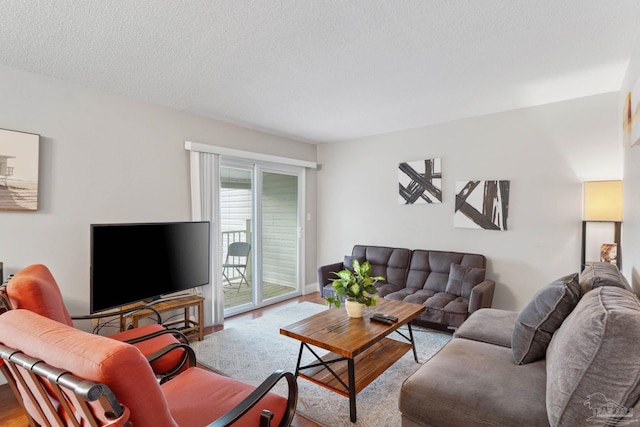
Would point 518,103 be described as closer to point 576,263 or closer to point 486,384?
point 576,263

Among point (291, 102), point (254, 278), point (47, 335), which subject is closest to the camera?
point (47, 335)

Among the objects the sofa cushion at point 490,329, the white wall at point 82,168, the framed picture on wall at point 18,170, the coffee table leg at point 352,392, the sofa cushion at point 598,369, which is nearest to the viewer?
the sofa cushion at point 598,369

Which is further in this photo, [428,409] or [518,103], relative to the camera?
[518,103]

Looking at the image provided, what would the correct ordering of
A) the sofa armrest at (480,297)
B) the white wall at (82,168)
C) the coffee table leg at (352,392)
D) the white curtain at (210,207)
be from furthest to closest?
the white curtain at (210,207)
the sofa armrest at (480,297)
the white wall at (82,168)
the coffee table leg at (352,392)

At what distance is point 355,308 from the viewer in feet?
8.61

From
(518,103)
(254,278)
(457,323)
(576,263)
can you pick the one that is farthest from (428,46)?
(254,278)

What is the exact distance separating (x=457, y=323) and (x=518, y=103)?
8.08ft

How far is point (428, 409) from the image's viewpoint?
5.10 feet

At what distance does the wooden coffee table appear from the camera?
211 centimetres

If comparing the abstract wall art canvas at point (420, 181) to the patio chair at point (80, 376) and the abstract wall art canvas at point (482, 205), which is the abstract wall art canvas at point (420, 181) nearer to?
the abstract wall art canvas at point (482, 205)

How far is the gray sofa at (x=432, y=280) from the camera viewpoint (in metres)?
3.24

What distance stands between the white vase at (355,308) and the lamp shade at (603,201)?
2.33 m

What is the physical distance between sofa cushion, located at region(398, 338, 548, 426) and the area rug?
590 millimetres

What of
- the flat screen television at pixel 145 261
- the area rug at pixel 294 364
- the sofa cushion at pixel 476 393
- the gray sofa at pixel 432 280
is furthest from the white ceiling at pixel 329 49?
the area rug at pixel 294 364
